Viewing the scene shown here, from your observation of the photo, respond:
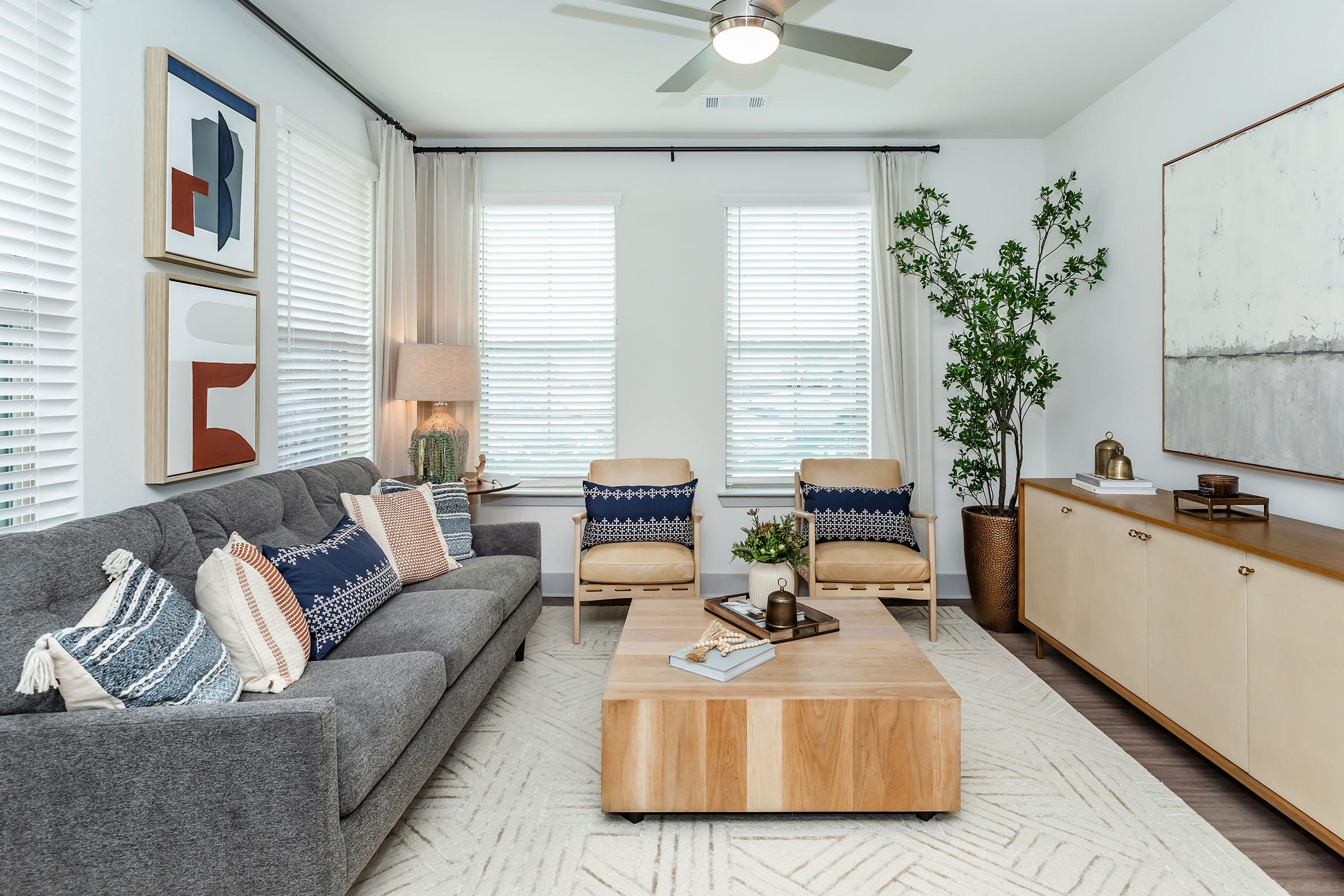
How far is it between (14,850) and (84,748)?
244 millimetres

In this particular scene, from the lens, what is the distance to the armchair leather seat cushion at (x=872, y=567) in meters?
3.81

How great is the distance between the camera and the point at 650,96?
4035 mm

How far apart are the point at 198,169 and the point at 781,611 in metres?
2.66

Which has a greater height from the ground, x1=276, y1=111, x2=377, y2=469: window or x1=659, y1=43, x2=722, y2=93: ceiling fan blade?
x1=659, y1=43, x2=722, y2=93: ceiling fan blade

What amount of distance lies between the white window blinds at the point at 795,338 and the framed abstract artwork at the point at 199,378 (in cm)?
276

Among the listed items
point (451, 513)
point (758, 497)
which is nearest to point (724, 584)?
point (758, 497)

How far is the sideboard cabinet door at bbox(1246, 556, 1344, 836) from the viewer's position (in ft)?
6.26

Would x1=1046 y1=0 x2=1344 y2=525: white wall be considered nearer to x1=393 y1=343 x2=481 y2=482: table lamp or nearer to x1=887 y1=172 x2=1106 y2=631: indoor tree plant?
x1=887 y1=172 x2=1106 y2=631: indoor tree plant

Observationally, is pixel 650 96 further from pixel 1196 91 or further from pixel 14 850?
pixel 14 850

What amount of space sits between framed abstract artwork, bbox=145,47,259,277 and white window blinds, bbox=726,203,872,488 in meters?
2.75

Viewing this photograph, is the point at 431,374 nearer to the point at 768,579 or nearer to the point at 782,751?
the point at 768,579

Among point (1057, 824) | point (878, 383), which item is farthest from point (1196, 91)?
point (1057, 824)

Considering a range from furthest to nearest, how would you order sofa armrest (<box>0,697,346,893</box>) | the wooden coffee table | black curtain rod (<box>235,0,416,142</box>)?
black curtain rod (<box>235,0,416,142</box>)
the wooden coffee table
sofa armrest (<box>0,697,346,893</box>)

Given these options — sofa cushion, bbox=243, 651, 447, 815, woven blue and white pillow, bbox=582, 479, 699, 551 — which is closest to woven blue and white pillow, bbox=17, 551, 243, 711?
sofa cushion, bbox=243, 651, 447, 815
